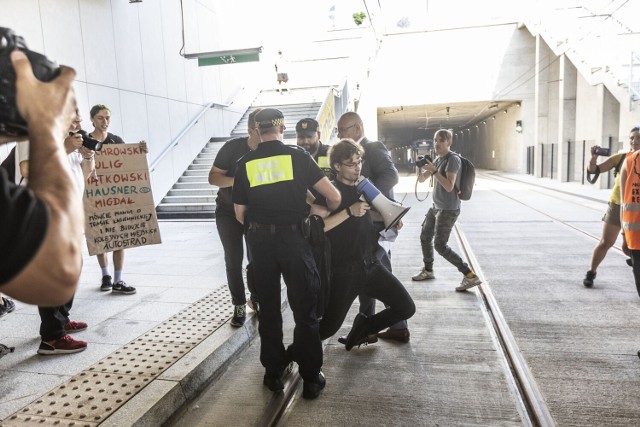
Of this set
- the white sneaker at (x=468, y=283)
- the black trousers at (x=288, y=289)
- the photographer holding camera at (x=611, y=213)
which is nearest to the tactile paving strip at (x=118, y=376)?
the black trousers at (x=288, y=289)

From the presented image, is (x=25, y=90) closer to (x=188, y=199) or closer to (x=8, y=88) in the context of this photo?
(x=8, y=88)

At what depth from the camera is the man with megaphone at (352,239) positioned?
3346 mm

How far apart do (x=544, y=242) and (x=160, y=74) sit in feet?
32.2

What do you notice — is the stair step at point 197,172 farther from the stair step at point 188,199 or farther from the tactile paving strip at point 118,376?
the tactile paving strip at point 118,376

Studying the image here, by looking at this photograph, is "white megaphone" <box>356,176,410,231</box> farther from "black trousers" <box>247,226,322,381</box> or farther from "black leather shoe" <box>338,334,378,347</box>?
"black leather shoe" <box>338,334,378,347</box>

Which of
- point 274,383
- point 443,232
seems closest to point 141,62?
point 443,232

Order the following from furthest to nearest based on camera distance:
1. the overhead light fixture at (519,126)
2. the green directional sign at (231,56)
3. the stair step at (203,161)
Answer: the overhead light fixture at (519,126)
the stair step at (203,161)
the green directional sign at (231,56)

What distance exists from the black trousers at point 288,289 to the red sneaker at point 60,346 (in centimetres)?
156

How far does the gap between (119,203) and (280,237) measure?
286cm

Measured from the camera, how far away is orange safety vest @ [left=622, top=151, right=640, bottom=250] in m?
3.62

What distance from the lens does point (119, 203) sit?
5207 mm

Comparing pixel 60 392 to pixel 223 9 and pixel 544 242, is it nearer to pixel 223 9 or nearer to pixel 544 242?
pixel 544 242

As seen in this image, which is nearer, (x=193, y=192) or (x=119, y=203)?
(x=119, y=203)

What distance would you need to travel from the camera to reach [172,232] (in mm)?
9688
